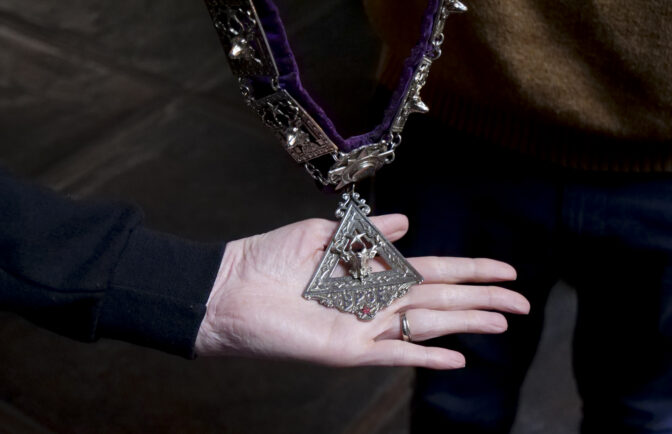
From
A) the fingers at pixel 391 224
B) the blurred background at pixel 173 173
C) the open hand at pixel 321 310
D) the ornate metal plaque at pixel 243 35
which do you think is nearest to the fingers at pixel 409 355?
the open hand at pixel 321 310

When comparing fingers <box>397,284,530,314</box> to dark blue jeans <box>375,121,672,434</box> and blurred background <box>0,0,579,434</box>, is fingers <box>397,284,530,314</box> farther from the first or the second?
blurred background <box>0,0,579,434</box>

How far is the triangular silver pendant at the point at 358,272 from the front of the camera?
0.67 metres

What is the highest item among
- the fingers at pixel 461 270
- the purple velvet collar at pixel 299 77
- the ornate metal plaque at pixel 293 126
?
the purple velvet collar at pixel 299 77

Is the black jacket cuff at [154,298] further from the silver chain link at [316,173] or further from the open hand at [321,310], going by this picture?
the silver chain link at [316,173]

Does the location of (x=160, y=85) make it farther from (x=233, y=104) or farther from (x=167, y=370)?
(x=167, y=370)

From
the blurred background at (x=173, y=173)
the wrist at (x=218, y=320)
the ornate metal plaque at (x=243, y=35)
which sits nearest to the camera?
the ornate metal plaque at (x=243, y=35)

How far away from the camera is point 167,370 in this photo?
3.85 ft

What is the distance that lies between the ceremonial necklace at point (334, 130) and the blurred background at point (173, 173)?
0.25 meters

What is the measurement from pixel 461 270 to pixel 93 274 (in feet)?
1.09

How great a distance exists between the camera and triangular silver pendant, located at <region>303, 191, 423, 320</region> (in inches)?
26.2

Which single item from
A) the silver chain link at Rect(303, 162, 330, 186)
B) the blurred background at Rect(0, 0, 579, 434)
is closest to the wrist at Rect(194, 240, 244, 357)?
the silver chain link at Rect(303, 162, 330, 186)

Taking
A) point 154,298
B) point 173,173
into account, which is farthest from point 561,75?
point 173,173

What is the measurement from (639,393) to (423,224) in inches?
11.3

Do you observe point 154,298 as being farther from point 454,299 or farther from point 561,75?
point 561,75
